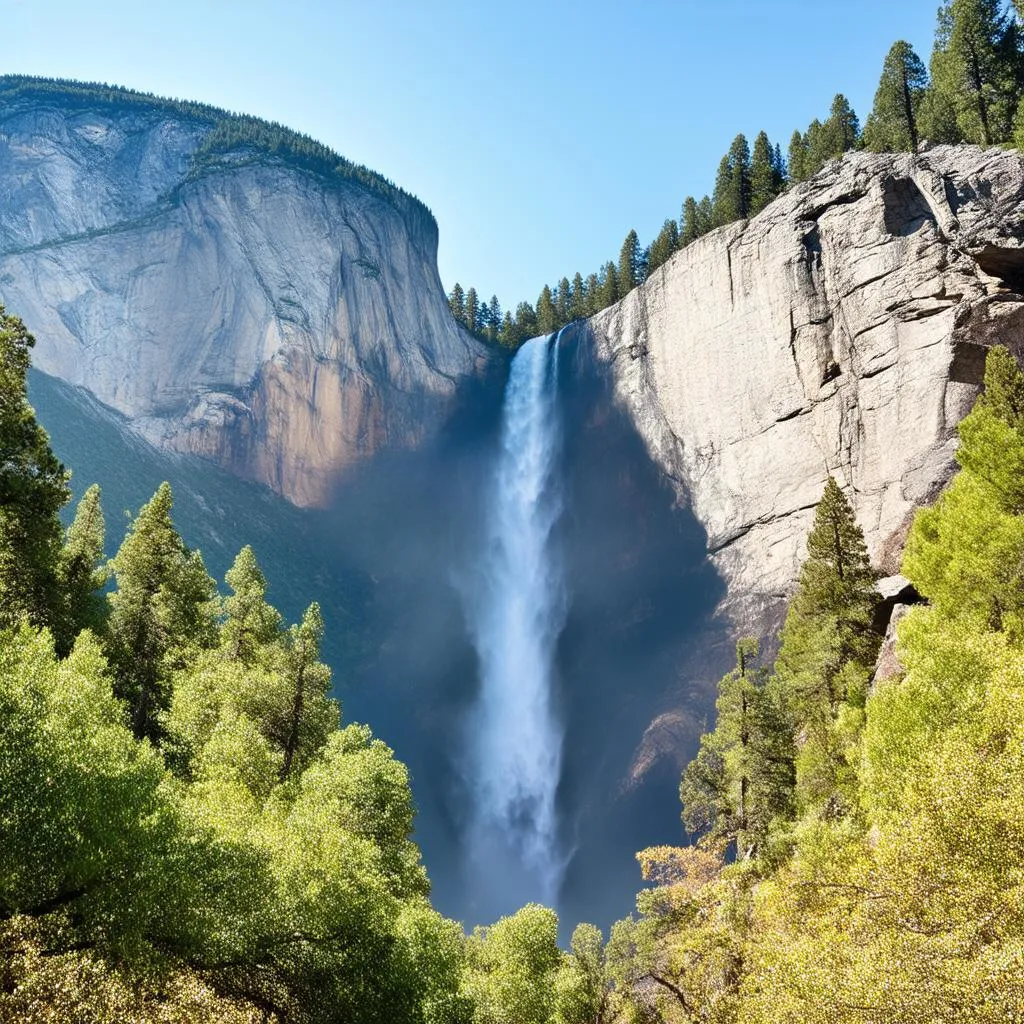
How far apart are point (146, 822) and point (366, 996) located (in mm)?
4809

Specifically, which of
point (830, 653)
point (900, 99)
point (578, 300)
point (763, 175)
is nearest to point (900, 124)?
point (900, 99)

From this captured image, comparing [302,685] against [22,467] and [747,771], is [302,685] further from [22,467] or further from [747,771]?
[747,771]

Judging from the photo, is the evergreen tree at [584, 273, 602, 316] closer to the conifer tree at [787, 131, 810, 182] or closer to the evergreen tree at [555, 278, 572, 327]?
the evergreen tree at [555, 278, 572, 327]

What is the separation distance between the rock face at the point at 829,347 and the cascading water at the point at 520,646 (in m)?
10.5

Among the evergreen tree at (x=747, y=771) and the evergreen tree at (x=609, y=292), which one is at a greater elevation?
the evergreen tree at (x=609, y=292)

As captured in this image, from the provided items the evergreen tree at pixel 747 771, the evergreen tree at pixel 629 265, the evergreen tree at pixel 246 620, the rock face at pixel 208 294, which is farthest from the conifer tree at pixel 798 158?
the evergreen tree at pixel 246 620

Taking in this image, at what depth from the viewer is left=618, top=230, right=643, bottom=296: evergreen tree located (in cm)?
6706

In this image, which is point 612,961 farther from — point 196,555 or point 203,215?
point 203,215

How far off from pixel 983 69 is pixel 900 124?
6.02 metres

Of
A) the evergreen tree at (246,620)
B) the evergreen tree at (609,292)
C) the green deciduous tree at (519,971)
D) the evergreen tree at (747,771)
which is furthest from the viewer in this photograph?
the evergreen tree at (609,292)

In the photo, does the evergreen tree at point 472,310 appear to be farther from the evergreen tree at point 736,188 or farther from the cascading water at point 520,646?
the evergreen tree at point 736,188

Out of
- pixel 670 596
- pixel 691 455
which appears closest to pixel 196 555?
pixel 670 596

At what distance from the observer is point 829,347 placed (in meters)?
41.5

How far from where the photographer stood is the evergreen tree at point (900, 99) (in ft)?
158
